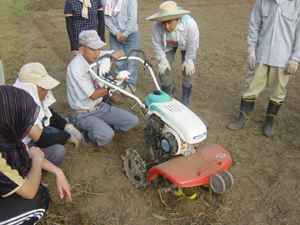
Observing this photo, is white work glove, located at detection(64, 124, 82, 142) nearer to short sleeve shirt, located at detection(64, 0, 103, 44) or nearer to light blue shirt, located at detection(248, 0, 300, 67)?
short sleeve shirt, located at detection(64, 0, 103, 44)

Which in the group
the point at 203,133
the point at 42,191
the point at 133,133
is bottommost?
the point at 133,133

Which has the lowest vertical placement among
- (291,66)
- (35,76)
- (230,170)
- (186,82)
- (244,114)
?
(230,170)

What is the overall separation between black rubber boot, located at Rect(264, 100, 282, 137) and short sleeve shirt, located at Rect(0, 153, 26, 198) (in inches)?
143

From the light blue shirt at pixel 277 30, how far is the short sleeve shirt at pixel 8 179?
353 cm

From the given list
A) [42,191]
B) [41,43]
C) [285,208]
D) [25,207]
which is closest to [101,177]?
[42,191]

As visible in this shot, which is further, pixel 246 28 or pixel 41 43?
pixel 246 28

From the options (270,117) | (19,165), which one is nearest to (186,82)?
(270,117)

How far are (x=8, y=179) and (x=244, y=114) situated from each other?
358 cm

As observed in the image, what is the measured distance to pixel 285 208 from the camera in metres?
2.96

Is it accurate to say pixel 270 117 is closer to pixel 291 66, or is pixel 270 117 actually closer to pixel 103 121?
pixel 291 66

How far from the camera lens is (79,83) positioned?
3510 mm

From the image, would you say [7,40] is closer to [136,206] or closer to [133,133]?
[133,133]

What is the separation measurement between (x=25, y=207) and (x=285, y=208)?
8.96 ft

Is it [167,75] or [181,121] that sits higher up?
[181,121]
